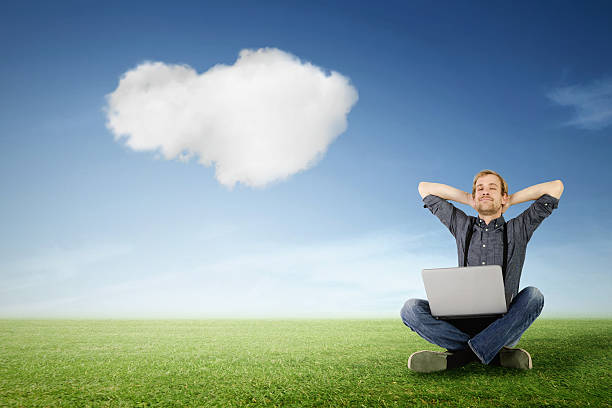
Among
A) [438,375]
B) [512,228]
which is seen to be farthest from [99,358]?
[512,228]

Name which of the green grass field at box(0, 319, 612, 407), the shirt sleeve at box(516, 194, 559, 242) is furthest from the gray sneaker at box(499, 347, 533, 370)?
the shirt sleeve at box(516, 194, 559, 242)

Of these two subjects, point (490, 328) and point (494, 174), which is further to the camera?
point (494, 174)

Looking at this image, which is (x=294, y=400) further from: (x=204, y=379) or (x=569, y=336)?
(x=569, y=336)

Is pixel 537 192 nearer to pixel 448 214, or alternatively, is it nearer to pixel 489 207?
pixel 489 207

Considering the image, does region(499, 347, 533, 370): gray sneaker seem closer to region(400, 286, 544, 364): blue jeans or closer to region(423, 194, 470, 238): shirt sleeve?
region(400, 286, 544, 364): blue jeans

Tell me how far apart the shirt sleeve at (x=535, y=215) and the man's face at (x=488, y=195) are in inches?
9.0

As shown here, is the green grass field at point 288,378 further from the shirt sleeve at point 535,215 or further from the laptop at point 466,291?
the shirt sleeve at point 535,215

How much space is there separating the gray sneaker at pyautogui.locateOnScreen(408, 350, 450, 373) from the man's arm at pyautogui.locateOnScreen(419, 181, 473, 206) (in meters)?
1.56

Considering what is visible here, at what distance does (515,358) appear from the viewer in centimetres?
349

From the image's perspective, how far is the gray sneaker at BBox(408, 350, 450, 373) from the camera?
3324 millimetres

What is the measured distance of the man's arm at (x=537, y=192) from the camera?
3.84 metres

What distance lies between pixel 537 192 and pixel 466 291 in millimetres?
1349

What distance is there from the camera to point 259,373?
3523 millimetres

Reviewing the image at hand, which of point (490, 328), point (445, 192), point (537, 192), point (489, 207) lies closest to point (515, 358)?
point (490, 328)
